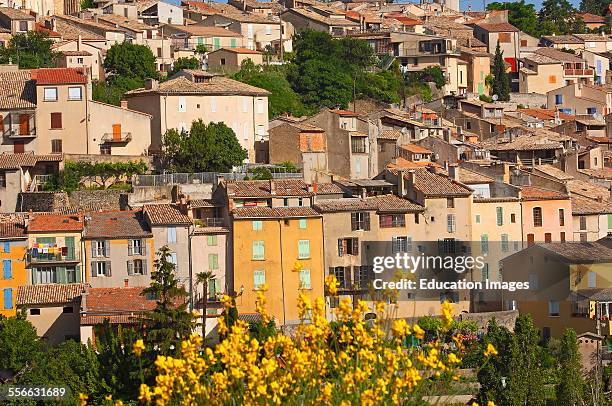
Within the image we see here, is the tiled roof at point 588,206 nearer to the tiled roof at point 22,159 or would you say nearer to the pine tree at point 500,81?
the tiled roof at point 22,159

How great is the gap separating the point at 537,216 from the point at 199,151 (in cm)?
1106

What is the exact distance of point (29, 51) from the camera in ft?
223

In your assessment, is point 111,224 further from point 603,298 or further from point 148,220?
point 603,298

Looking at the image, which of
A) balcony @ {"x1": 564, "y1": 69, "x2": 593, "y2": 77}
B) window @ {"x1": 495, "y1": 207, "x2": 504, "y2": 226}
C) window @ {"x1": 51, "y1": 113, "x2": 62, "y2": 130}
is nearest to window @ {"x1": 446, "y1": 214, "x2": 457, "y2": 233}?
window @ {"x1": 495, "y1": 207, "x2": 504, "y2": 226}

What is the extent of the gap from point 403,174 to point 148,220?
855 cm

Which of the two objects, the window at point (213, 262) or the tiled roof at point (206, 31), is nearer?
the window at point (213, 262)

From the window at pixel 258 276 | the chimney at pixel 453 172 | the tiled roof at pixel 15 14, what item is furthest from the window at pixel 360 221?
the tiled roof at pixel 15 14

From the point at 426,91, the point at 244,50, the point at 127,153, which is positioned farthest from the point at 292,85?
the point at 127,153

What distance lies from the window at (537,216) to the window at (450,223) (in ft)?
13.1

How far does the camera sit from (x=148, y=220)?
51094 mm

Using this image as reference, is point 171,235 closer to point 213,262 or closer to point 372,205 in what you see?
point 213,262

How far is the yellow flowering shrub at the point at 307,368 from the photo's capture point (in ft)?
63.2

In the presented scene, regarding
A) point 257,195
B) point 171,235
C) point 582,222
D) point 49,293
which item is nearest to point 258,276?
point 257,195

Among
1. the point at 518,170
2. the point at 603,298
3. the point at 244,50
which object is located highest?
the point at 244,50
